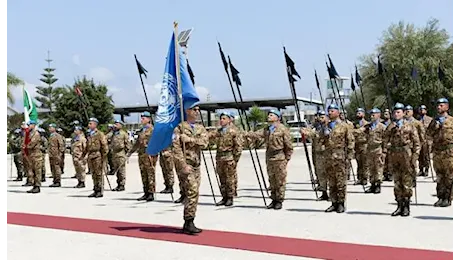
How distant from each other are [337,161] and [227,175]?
2282mm

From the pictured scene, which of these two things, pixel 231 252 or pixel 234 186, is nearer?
pixel 231 252

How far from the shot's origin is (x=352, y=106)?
4003 centimetres

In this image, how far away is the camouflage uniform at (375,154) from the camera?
40.1 feet

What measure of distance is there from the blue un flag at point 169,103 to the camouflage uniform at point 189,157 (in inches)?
5.7

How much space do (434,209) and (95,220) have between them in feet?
18.2

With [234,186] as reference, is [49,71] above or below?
above

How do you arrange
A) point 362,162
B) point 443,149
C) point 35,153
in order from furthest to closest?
1. point 35,153
2. point 362,162
3. point 443,149

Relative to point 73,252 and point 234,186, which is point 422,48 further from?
point 73,252

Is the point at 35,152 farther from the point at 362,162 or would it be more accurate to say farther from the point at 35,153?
the point at 362,162

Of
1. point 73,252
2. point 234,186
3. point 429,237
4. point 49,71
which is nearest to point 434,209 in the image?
point 429,237

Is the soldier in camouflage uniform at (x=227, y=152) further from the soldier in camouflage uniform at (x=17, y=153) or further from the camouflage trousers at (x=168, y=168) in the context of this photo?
the soldier in camouflage uniform at (x=17, y=153)

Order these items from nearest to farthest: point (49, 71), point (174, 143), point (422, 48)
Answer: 1. point (174, 143)
2. point (422, 48)
3. point (49, 71)

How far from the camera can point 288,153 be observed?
32.7 feet

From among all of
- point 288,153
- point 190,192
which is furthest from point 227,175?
point 190,192
